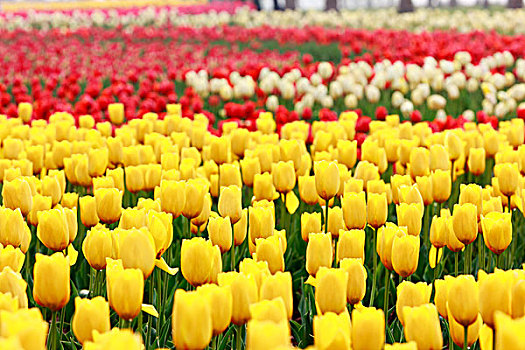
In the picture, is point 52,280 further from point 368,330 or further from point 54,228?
point 368,330

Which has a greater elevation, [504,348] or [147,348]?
[504,348]

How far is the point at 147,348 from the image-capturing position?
2.27m

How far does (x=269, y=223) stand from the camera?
2557mm

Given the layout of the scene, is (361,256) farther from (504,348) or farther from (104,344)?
(104,344)

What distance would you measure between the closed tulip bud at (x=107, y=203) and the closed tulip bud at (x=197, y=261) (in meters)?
0.80

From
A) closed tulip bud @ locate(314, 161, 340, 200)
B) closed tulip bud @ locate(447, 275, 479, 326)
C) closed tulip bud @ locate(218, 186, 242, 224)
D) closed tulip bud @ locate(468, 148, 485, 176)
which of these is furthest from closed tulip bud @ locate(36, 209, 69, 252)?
closed tulip bud @ locate(468, 148, 485, 176)

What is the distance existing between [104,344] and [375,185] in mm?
2124

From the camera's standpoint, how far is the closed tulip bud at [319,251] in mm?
2266

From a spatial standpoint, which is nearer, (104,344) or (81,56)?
(104,344)

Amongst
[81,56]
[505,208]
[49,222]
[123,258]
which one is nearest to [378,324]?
[123,258]

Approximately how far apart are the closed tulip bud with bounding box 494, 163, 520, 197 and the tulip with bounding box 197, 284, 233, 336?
1.98 meters

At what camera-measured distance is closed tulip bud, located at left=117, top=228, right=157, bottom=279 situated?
202 centimetres

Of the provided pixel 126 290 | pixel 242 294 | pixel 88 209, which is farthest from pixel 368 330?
pixel 88 209

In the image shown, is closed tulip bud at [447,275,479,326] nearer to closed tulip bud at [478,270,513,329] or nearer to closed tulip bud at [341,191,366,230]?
closed tulip bud at [478,270,513,329]
